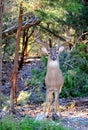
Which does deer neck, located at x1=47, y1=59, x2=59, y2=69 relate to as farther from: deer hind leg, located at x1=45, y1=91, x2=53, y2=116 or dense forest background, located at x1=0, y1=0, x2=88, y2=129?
dense forest background, located at x1=0, y1=0, x2=88, y2=129

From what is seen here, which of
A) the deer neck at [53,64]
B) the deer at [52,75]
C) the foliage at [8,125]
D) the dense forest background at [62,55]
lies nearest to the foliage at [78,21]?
the dense forest background at [62,55]

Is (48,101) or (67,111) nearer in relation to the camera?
(48,101)

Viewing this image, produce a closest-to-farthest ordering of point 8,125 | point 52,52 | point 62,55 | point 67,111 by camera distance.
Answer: point 8,125 → point 52,52 → point 67,111 → point 62,55

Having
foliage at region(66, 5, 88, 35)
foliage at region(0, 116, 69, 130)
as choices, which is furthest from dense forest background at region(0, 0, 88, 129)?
foliage at region(0, 116, 69, 130)

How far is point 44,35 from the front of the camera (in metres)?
14.9

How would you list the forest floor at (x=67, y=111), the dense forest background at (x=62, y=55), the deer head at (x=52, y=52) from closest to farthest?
the deer head at (x=52, y=52) < the forest floor at (x=67, y=111) < the dense forest background at (x=62, y=55)

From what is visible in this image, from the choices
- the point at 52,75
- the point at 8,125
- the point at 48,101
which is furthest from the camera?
the point at 48,101

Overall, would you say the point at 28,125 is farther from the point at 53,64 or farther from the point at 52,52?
the point at 52,52

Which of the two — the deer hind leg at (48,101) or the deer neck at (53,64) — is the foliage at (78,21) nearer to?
the deer hind leg at (48,101)

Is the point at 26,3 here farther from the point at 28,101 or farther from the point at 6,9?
the point at 28,101

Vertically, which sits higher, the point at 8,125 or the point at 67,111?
the point at 8,125

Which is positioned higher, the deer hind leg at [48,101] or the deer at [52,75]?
the deer at [52,75]

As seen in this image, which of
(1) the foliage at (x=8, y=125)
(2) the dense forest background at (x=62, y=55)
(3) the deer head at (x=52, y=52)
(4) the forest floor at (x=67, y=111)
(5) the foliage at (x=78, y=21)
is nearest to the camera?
(1) the foliage at (x=8, y=125)

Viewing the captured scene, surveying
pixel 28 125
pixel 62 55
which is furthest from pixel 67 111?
pixel 62 55
